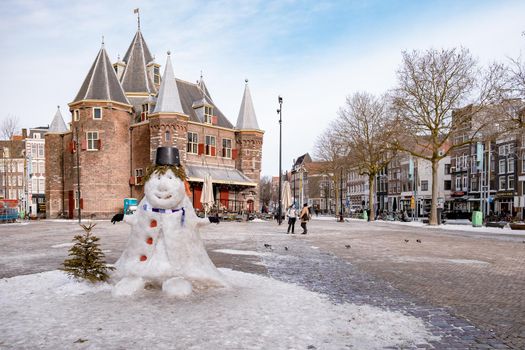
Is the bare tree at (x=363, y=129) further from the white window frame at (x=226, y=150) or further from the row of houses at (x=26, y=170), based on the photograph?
the row of houses at (x=26, y=170)

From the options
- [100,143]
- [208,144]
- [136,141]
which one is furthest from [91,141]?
[208,144]

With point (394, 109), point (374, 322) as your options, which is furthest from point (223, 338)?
point (394, 109)

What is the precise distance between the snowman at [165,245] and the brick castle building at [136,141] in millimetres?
27371

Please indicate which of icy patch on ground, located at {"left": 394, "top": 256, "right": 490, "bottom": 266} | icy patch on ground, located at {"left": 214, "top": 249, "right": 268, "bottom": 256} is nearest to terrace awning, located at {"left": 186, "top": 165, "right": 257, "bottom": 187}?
icy patch on ground, located at {"left": 214, "top": 249, "right": 268, "bottom": 256}

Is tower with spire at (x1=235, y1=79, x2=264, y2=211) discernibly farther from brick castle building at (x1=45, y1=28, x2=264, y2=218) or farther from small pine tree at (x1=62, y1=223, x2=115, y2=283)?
small pine tree at (x1=62, y1=223, x2=115, y2=283)

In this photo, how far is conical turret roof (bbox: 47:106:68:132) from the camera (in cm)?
4022

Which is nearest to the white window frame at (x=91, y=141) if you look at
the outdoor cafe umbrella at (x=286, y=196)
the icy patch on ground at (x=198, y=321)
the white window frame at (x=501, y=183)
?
the outdoor cafe umbrella at (x=286, y=196)

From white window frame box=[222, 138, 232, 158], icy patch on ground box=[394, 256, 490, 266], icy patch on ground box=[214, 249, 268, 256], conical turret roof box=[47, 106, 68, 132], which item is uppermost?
conical turret roof box=[47, 106, 68, 132]

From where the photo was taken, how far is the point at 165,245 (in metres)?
6.24

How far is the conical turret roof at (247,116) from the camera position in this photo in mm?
40062

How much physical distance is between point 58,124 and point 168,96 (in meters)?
14.0

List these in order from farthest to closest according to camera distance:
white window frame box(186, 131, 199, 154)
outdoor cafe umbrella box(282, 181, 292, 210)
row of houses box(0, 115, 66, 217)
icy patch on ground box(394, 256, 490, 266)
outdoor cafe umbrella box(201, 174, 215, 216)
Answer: row of houses box(0, 115, 66, 217), white window frame box(186, 131, 199, 154), outdoor cafe umbrella box(201, 174, 215, 216), outdoor cafe umbrella box(282, 181, 292, 210), icy patch on ground box(394, 256, 490, 266)

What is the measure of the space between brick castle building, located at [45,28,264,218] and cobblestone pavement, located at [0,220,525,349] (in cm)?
2126

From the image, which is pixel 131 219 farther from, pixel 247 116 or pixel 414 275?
pixel 247 116
